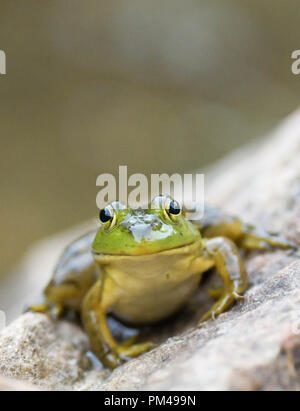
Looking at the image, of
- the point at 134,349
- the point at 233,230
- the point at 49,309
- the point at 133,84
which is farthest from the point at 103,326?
the point at 133,84

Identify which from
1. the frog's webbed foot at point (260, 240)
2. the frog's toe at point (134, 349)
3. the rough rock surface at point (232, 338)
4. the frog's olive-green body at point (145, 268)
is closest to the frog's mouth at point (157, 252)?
the frog's olive-green body at point (145, 268)

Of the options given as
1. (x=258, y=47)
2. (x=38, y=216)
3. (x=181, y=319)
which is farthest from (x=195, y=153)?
(x=181, y=319)

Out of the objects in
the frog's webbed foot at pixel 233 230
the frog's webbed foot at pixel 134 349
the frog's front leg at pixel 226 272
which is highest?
the frog's webbed foot at pixel 233 230

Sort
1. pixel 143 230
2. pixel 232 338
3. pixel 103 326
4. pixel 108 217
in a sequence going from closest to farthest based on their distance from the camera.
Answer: pixel 232 338 → pixel 143 230 → pixel 108 217 → pixel 103 326

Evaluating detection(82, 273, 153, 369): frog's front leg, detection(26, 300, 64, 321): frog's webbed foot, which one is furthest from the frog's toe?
detection(26, 300, 64, 321): frog's webbed foot

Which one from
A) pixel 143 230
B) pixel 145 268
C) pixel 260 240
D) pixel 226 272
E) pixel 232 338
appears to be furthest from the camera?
pixel 260 240

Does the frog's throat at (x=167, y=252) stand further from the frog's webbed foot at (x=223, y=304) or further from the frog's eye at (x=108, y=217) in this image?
the frog's webbed foot at (x=223, y=304)

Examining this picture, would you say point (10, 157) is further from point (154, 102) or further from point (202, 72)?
point (202, 72)

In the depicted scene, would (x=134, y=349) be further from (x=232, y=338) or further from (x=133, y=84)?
(x=133, y=84)
